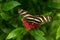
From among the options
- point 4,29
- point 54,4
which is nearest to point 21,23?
point 4,29

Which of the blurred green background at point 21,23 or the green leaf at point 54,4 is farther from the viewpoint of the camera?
the green leaf at point 54,4

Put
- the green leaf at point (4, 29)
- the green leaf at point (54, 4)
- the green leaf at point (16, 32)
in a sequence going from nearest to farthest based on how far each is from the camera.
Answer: the green leaf at point (16, 32) < the green leaf at point (4, 29) < the green leaf at point (54, 4)

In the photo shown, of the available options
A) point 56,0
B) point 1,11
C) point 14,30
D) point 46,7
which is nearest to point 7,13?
point 1,11

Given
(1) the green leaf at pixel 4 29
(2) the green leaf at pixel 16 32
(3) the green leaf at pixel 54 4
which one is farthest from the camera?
(3) the green leaf at pixel 54 4

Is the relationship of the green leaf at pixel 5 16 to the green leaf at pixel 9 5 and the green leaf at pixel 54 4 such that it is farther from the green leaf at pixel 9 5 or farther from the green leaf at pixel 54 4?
the green leaf at pixel 54 4

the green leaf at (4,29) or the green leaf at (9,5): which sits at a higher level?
the green leaf at (9,5)

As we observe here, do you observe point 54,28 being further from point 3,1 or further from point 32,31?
point 3,1

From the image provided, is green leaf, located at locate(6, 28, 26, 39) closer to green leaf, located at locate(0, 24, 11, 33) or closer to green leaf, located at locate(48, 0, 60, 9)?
green leaf, located at locate(0, 24, 11, 33)

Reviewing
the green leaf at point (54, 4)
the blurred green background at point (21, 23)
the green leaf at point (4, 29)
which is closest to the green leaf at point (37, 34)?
the blurred green background at point (21, 23)
